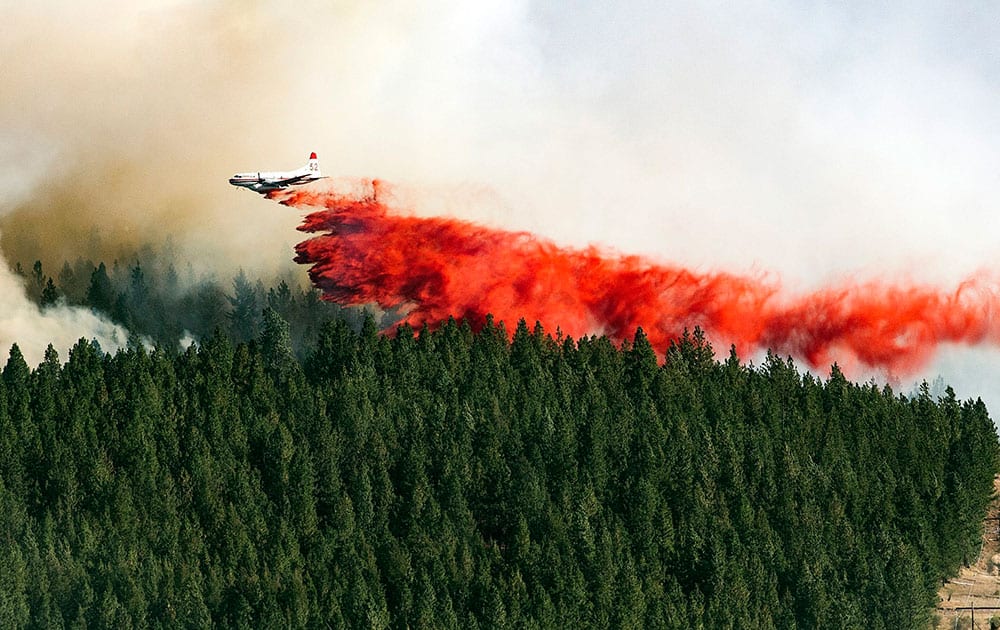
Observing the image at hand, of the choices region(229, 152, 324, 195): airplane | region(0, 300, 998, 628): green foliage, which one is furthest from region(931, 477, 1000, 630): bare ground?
region(229, 152, 324, 195): airplane

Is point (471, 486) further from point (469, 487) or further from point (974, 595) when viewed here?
point (974, 595)

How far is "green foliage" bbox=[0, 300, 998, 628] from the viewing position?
380 feet

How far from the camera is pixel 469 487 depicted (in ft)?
419

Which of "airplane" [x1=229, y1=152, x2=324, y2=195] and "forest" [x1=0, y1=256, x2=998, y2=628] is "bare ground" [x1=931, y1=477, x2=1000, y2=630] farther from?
"airplane" [x1=229, y1=152, x2=324, y2=195]

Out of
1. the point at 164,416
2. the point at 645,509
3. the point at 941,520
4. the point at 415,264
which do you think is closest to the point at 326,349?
the point at 415,264

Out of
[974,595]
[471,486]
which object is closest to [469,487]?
[471,486]

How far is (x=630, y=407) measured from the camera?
463 ft

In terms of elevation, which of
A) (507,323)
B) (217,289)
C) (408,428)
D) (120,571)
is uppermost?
(217,289)

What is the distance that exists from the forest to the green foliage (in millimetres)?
162

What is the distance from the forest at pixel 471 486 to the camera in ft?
380

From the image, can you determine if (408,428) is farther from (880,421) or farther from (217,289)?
(217,289)

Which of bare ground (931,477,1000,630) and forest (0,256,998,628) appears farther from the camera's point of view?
bare ground (931,477,1000,630)

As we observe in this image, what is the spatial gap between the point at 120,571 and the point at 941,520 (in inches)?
1842

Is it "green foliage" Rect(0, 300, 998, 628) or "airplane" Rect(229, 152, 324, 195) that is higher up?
"airplane" Rect(229, 152, 324, 195)
